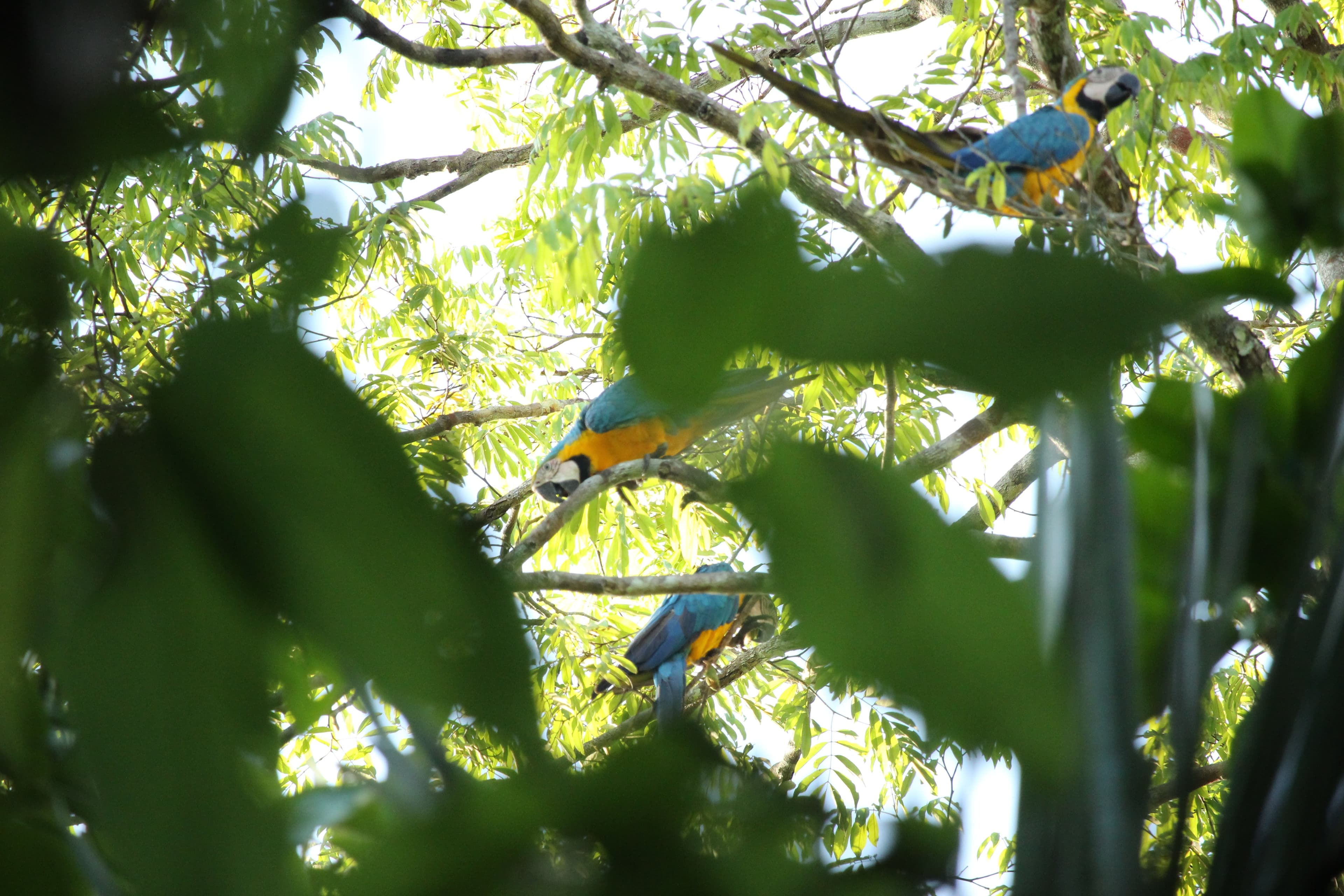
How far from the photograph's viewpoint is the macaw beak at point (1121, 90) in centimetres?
126

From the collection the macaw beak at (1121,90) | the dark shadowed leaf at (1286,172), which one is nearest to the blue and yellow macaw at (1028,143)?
the macaw beak at (1121,90)

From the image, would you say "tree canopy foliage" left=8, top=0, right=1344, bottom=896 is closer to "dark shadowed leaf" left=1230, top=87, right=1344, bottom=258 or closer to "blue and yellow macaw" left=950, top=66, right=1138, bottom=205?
"dark shadowed leaf" left=1230, top=87, right=1344, bottom=258

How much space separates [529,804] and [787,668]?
1464 mm

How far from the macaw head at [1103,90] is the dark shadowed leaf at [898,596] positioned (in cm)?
136

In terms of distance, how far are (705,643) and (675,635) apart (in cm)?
22

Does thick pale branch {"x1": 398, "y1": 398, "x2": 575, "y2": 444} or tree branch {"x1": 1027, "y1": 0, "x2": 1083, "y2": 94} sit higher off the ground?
tree branch {"x1": 1027, "y1": 0, "x2": 1083, "y2": 94}

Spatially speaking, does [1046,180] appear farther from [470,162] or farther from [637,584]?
[470,162]

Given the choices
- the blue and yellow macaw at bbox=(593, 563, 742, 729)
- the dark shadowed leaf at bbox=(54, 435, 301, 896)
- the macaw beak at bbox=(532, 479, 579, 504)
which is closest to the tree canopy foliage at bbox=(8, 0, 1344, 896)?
the dark shadowed leaf at bbox=(54, 435, 301, 896)

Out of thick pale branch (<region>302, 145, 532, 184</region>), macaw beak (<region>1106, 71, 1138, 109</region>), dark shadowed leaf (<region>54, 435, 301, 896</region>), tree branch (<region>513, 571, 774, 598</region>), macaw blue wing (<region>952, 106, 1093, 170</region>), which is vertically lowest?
dark shadowed leaf (<region>54, 435, 301, 896</region>)

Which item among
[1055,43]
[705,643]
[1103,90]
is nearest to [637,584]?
[1103,90]

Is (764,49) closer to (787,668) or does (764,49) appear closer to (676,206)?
(787,668)

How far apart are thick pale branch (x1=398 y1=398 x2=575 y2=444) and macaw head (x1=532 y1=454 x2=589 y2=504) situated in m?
0.10

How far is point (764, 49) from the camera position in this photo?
4.58 feet

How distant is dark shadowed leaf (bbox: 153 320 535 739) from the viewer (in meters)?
0.07
